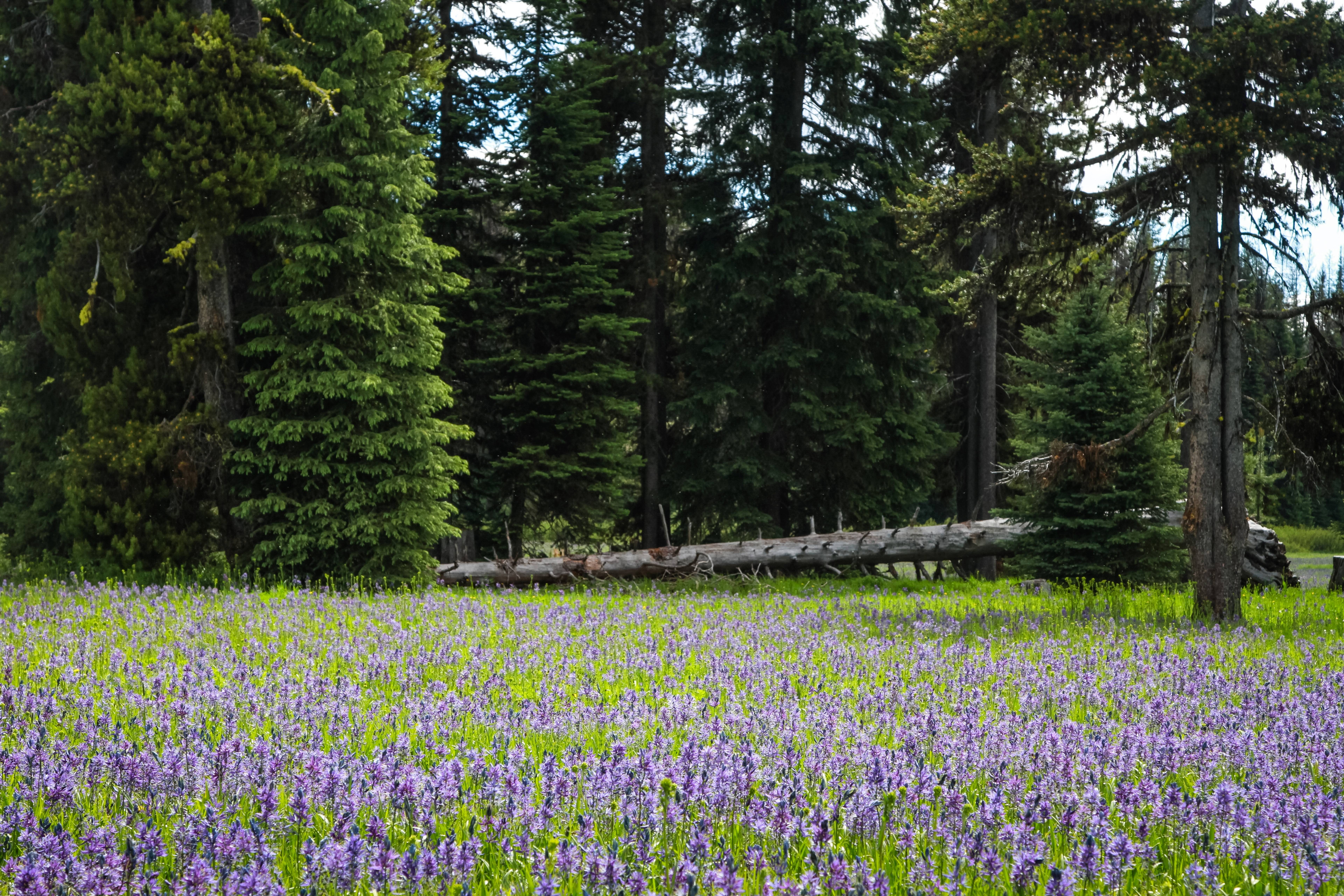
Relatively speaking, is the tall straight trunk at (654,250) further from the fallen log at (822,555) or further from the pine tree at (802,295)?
the fallen log at (822,555)

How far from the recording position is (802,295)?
63.7 feet

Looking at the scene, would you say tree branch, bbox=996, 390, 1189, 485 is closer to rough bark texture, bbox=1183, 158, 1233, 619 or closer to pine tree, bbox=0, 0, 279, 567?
rough bark texture, bbox=1183, 158, 1233, 619

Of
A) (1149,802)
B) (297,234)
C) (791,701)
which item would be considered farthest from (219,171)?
(1149,802)

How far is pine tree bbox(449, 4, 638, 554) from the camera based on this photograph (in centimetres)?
1964

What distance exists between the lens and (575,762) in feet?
14.5

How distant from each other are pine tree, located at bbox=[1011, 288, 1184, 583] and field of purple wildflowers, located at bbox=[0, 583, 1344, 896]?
267 inches

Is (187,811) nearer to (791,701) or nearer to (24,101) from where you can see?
(791,701)

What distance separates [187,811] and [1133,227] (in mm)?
11972

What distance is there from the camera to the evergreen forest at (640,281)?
468 inches

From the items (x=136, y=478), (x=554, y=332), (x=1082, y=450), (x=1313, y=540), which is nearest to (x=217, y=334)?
(x=136, y=478)

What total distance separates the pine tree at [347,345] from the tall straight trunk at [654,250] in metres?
7.31

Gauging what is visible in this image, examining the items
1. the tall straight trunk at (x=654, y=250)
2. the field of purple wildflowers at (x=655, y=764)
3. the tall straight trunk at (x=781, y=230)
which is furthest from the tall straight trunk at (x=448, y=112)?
the field of purple wildflowers at (x=655, y=764)

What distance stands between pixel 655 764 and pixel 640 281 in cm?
1850

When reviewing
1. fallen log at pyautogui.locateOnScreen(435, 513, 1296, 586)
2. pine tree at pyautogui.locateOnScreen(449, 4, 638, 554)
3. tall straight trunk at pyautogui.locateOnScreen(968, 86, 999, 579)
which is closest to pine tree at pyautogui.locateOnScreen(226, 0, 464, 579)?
fallen log at pyautogui.locateOnScreen(435, 513, 1296, 586)
